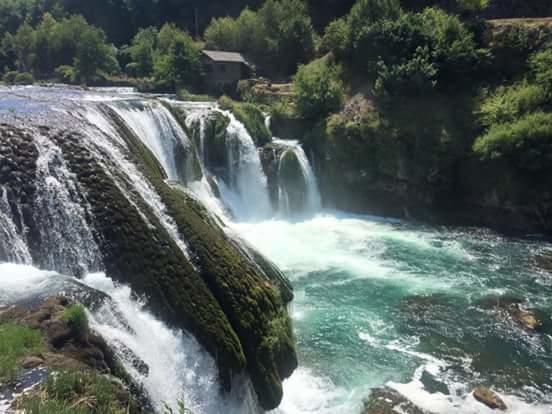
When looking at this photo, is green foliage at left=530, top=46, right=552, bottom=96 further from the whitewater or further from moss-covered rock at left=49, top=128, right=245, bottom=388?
moss-covered rock at left=49, top=128, right=245, bottom=388

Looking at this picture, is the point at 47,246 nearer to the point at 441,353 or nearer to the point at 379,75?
the point at 441,353

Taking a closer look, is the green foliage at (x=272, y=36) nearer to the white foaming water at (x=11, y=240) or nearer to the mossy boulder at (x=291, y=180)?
the mossy boulder at (x=291, y=180)

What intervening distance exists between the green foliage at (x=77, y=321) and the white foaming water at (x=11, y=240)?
128 inches

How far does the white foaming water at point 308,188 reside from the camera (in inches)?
982

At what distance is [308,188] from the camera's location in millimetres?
25547

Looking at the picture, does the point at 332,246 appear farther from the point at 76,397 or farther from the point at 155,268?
the point at 76,397

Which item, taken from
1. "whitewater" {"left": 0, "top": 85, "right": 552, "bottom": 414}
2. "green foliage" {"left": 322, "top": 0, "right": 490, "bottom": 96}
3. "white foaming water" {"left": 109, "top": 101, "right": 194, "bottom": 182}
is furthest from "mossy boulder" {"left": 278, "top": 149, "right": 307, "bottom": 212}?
"green foliage" {"left": 322, "top": 0, "right": 490, "bottom": 96}

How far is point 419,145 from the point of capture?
2427cm

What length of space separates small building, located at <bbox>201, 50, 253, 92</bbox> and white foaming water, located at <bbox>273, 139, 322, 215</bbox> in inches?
528

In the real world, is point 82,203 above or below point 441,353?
above

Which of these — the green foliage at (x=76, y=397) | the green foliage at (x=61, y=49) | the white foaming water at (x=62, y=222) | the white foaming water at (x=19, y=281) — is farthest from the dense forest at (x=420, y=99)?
the green foliage at (x=76, y=397)

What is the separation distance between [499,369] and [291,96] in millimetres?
22679

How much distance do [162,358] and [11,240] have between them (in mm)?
4590

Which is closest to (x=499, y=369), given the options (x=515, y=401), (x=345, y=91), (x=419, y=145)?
(x=515, y=401)
